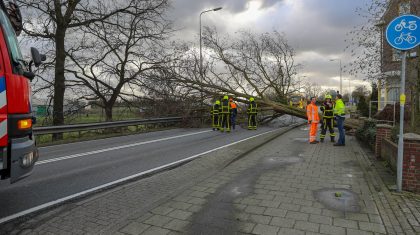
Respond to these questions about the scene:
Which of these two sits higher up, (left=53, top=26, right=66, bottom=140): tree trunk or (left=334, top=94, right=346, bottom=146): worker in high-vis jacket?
(left=53, top=26, right=66, bottom=140): tree trunk

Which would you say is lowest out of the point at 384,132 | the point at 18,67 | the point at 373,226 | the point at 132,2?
the point at 373,226

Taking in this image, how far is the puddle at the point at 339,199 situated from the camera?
460 centimetres

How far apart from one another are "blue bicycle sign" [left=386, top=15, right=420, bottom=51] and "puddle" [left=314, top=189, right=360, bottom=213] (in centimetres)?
253

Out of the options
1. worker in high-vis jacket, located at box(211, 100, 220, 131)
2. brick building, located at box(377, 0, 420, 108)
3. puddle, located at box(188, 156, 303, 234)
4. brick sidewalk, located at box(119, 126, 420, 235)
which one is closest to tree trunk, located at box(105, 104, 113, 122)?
worker in high-vis jacket, located at box(211, 100, 220, 131)

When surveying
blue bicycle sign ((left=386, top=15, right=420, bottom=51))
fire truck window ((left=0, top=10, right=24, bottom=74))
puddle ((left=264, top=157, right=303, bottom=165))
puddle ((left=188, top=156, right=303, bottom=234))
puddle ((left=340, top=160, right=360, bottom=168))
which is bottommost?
puddle ((left=188, top=156, right=303, bottom=234))

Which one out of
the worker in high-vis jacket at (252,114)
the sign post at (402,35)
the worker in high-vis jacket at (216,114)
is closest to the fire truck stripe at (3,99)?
the sign post at (402,35)

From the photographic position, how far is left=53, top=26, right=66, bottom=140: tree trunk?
1638 centimetres

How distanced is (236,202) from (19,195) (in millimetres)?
3451

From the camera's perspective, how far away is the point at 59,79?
54.3 ft

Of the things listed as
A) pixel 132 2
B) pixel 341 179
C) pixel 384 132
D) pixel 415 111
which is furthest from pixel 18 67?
pixel 132 2

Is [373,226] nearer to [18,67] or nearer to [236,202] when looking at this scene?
[236,202]

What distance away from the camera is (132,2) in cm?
1780

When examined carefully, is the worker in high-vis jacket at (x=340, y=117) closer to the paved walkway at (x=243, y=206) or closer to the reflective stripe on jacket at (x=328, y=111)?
the reflective stripe on jacket at (x=328, y=111)

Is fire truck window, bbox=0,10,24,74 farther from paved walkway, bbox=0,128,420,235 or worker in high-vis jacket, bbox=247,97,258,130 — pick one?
worker in high-vis jacket, bbox=247,97,258,130
